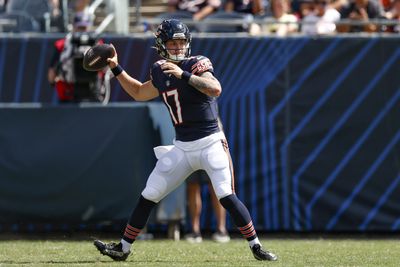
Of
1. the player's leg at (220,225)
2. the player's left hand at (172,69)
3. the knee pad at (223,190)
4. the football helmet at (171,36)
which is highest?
the football helmet at (171,36)

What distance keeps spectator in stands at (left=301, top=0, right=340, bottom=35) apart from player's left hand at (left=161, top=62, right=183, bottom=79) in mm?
4387

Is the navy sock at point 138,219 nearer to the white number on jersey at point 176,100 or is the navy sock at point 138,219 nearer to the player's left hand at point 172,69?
the white number on jersey at point 176,100

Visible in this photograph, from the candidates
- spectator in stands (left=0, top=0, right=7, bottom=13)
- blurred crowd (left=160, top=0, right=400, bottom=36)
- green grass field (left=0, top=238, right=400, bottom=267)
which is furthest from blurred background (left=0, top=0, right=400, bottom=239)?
spectator in stands (left=0, top=0, right=7, bottom=13)

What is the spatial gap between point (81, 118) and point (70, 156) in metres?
0.43

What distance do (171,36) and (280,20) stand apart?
4.75m

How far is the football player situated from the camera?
23.5ft

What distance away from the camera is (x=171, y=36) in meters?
7.19

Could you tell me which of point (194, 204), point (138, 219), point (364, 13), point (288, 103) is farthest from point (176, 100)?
point (364, 13)

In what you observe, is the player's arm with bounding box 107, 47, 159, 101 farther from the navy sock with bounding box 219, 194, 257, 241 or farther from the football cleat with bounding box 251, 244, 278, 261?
the football cleat with bounding box 251, 244, 278, 261

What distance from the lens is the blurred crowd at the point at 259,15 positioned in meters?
11.3

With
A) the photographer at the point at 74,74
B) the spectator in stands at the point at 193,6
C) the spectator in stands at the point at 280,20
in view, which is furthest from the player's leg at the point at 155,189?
the spectator in stands at the point at 193,6

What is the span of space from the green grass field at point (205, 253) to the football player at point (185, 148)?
230 mm

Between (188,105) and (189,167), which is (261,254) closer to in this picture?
(189,167)

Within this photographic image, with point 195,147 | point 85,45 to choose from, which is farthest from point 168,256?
point 85,45
